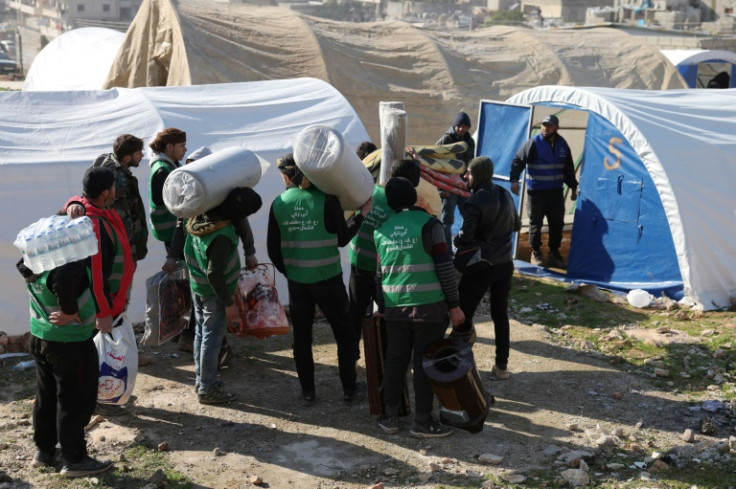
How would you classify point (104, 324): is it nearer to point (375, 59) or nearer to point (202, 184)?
point (202, 184)

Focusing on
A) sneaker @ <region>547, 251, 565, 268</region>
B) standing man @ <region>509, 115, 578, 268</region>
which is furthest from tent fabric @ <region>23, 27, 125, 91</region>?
sneaker @ <region>547, 251, 565, 268</region>

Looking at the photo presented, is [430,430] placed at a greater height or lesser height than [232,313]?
lesser

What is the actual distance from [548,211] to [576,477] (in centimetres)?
572

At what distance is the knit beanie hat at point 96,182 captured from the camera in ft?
17.6

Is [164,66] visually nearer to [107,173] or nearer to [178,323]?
[178,323]

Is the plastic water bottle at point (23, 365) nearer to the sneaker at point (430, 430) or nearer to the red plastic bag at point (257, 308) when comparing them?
the red plastic bag at point (257, 308)

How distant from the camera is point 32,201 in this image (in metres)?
7.43

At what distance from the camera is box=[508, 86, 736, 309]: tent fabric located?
8945 millimetres

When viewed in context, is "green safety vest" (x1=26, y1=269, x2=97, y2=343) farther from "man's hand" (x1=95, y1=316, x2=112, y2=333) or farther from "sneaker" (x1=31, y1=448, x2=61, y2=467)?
"sneaker" (x1=31, y1=448, x2=61, y2=467)

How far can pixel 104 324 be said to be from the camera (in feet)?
18.1

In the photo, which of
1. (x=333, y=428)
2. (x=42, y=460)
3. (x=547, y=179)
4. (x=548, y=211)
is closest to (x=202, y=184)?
(x=333, y=428)

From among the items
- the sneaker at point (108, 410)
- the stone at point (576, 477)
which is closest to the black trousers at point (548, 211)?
the stone at point (576, 477)

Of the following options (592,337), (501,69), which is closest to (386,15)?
(501,69)

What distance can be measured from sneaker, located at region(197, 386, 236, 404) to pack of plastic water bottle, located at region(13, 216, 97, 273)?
183 centimetres
